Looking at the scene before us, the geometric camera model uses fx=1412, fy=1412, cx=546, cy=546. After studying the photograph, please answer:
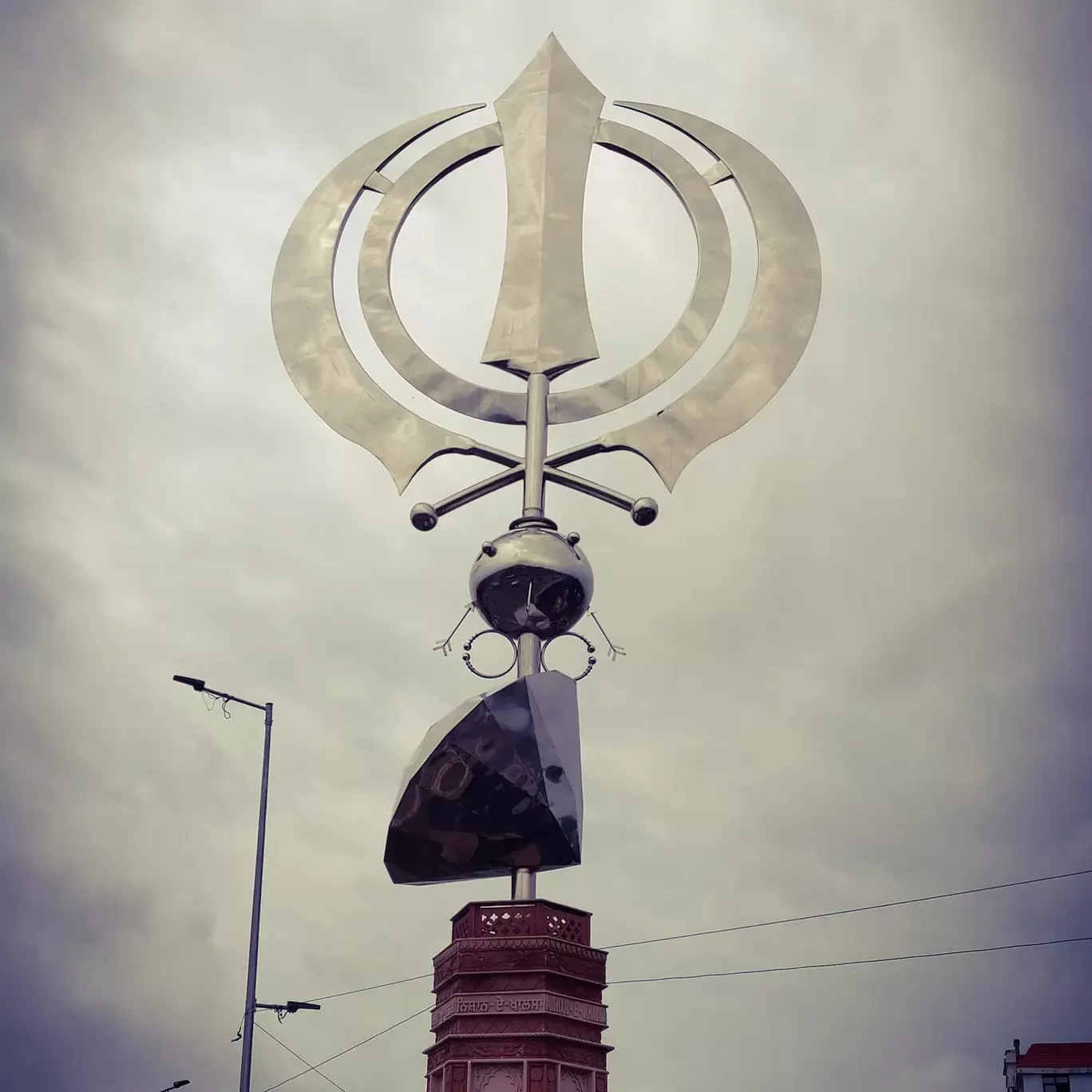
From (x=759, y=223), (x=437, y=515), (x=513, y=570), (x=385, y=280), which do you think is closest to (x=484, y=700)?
(x=513, y=570)

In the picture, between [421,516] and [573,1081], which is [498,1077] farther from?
[421,516]

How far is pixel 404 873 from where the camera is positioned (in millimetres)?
15086

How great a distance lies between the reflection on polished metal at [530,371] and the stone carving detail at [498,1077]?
1768 millimetres

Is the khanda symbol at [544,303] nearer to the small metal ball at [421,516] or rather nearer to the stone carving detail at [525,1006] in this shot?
the small metal ball at [421,516]

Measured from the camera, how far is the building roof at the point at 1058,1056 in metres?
35.6

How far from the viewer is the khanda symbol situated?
16953 millimetres

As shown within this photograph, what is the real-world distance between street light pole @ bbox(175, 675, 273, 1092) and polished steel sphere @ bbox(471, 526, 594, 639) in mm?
6002

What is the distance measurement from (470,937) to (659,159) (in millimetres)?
10221

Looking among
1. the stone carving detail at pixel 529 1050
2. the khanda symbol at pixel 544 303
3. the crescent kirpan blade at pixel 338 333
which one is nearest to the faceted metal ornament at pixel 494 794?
the stone carving detail at pixel 529 1050

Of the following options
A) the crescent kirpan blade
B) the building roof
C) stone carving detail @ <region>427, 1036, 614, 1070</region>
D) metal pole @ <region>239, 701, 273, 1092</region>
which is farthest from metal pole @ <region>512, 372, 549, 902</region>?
the building roof

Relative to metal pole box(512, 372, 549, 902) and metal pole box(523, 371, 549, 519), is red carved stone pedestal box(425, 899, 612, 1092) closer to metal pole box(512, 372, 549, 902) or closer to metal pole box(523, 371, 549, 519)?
metal pole box(512, 372, 549, 902)

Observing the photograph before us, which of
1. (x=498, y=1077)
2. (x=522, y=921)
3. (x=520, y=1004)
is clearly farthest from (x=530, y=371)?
(x=498, y=1077)

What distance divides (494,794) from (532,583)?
2.39 meters

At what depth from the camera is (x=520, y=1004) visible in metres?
13.9
